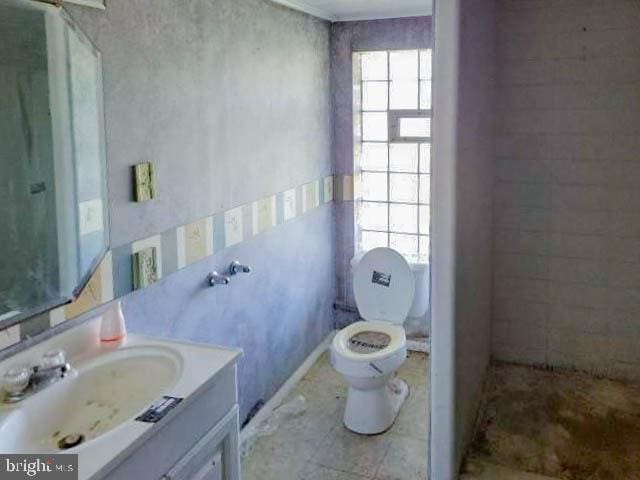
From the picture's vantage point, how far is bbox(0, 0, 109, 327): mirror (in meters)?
1.80

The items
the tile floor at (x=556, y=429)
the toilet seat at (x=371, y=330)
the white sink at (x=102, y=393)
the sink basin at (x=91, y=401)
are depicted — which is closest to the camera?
the white sink at (x=102, y=393)

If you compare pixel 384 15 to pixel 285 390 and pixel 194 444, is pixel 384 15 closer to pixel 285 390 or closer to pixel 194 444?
pixel 285 390

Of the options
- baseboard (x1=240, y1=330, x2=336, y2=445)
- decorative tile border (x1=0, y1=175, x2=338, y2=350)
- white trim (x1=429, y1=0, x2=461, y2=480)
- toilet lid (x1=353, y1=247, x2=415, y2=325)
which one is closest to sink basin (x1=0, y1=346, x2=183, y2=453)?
decorative tile border (x1=0, y1=175, x2=338, y2=350)

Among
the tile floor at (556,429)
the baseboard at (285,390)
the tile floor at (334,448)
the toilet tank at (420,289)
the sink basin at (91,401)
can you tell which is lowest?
the tile floor at (334,448)

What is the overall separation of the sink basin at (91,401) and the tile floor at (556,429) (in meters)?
1.24

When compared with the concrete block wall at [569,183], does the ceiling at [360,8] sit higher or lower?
higher

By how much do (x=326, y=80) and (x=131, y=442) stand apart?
3.06 m

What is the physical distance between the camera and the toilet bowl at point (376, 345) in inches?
129

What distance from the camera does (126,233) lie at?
7.48 ft

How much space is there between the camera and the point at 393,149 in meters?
4.24

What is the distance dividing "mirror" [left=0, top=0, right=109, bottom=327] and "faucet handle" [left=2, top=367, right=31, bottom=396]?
15 cm

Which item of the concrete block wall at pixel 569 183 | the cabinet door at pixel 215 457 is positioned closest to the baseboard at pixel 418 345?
the concrete block wall at pixel 569 183

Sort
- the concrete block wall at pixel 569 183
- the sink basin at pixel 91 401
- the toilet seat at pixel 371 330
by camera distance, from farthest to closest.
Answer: the toilet seat at pixel 371 330
the concrete block wall at pixel 569 183
the sink basin at pixel 91 401

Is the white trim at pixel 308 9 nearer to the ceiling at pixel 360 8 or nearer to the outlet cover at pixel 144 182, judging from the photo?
the ceiling at pixel 360 8
